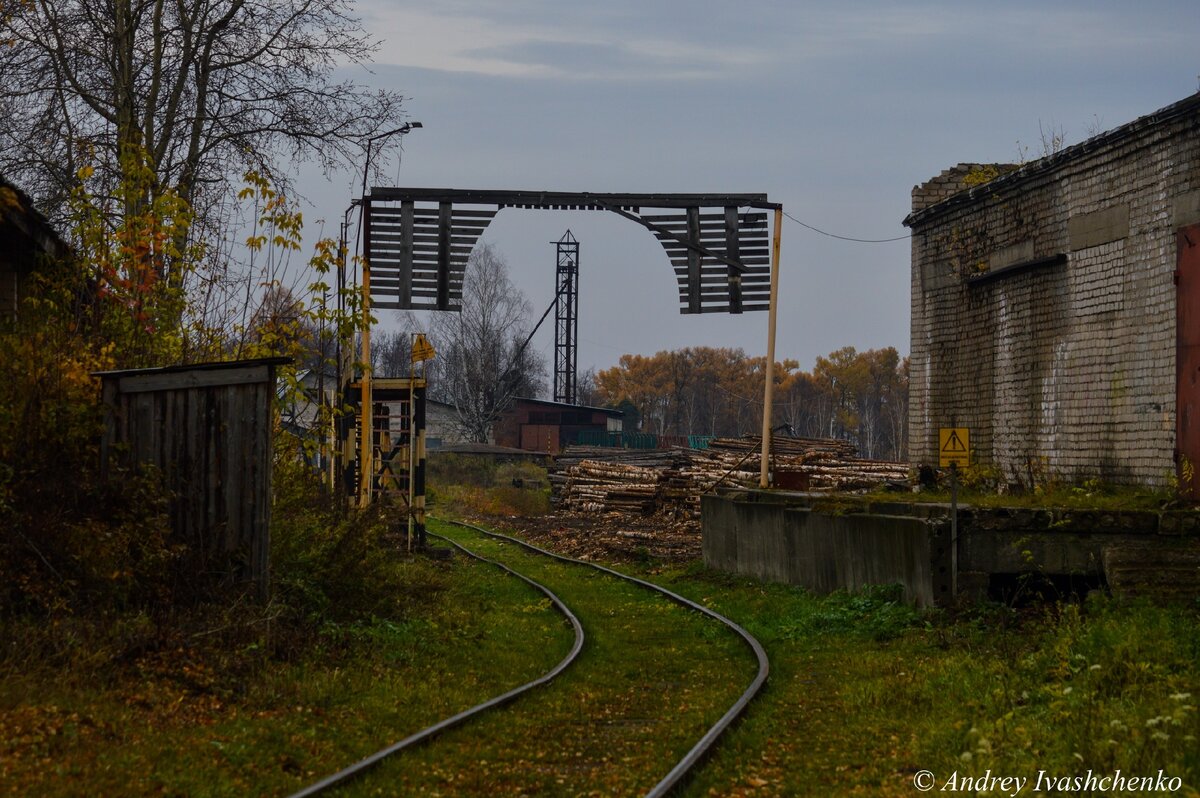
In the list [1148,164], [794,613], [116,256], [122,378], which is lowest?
[794,613]

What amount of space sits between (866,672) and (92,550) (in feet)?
21.4

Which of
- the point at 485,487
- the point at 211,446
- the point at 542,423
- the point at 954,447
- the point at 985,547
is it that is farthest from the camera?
the point at 542,423

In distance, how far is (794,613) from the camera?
48.5 ft

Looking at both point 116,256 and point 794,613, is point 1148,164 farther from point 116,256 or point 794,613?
point 116,256

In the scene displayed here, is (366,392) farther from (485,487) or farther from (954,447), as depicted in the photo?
(485,487)

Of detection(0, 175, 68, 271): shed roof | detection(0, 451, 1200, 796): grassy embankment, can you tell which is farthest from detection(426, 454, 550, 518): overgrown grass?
detection(0, 451, 1200, 796): grassy embankment

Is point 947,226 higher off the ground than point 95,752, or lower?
higher

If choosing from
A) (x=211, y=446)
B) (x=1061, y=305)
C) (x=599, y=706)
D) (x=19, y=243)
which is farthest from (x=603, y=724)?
(x=1061, y=305)

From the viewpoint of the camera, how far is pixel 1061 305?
62.1 ft

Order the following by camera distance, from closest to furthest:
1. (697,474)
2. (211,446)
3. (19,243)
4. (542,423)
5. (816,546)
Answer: (211,446)
(19,243)
(816,546)
(697,474)
(542,423)

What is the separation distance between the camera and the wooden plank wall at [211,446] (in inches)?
433

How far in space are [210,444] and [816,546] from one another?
28.5 feet

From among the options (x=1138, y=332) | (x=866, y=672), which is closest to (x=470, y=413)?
(x=1138, y=332)

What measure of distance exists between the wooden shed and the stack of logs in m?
18.2
